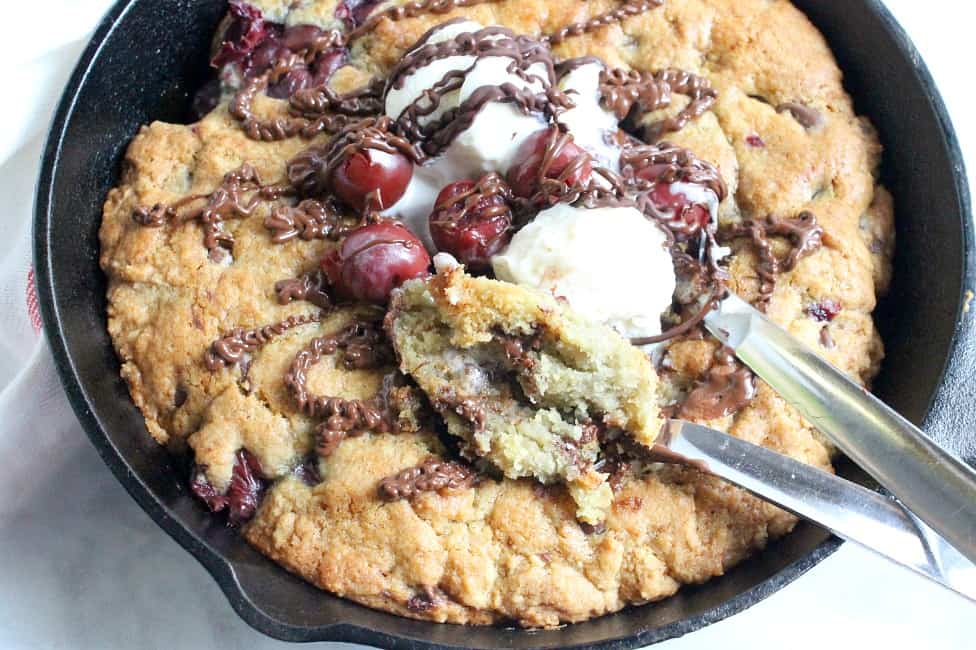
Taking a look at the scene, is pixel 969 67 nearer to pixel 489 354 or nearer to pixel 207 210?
pixel 489 354

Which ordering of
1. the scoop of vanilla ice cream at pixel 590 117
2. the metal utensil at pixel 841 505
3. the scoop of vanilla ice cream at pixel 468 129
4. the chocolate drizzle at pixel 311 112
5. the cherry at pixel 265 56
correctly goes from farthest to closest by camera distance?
the cherry at pixel 265 56 < the chocolate drizzle at pixel 311 112 < the scoop of vanilla ice cream at pixel 590 117 < the scoop of vanilla ice cream at pixel 468 129 < the metal utensil at pixel 841 505

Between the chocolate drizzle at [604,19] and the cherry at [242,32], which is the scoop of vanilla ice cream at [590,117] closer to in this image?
the chocolate drizzle at [604,19]

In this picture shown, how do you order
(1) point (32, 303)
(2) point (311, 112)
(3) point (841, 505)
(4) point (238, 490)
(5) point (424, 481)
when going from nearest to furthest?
1. (3) point (841, 505)
2. (5) point (424, 481)
3. (4) point (238, 490)
4. (2) point (311, 112)
5. (1) point (32, 303)

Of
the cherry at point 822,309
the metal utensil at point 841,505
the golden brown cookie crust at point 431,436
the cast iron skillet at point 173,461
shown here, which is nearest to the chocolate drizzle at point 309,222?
the golden brown cookie crust at point 431,436

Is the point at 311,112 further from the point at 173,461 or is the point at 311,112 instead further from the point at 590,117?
the point at 173,461

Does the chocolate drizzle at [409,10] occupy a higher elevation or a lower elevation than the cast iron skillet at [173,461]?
higher

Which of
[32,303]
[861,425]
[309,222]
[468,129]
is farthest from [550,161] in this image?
[32,303]
